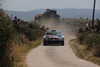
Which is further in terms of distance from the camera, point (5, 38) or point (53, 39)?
point (53, 39)

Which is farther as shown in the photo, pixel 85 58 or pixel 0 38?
pixel 85 58

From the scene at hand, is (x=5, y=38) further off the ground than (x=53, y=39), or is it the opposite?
(x=5, y=38)

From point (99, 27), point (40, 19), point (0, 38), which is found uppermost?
point (0, 38)

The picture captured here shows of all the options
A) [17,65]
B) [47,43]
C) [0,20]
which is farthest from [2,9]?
[47,43]

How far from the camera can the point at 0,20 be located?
18.3 meters

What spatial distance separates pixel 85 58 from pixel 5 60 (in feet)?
33.1

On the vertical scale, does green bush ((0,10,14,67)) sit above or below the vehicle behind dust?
above

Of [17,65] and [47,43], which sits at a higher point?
[17,65]

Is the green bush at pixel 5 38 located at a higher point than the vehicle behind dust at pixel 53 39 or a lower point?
higher

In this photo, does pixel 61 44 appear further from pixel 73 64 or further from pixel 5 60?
pixel 5 60

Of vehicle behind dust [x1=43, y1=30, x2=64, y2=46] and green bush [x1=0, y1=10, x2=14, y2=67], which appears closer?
green bush [x1=0, y1=10, x2=14, y2=67]

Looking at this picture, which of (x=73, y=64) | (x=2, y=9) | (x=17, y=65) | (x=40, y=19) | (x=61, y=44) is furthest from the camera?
(x=40, y=19)

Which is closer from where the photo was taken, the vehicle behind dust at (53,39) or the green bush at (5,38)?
the green bush at (5,38)

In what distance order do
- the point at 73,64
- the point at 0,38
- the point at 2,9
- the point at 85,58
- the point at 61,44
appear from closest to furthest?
the point at 0,38
the point at 2,9
the point at 73,64
the point at 85,58
the point at 61,44
